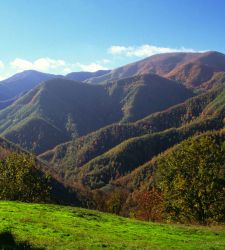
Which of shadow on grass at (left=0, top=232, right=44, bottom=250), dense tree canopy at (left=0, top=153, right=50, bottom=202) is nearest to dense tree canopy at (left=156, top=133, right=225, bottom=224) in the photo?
dense tree canopy at (left=0, top=153, right=50, bottom=202)

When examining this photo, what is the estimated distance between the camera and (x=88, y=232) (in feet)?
120

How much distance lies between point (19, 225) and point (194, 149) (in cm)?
4680

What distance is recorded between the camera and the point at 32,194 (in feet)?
273

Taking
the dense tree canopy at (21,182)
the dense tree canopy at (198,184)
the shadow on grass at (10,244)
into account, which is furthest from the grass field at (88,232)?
the dense tree canopy at (21,182)

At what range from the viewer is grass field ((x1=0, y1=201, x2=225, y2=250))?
1222 inches

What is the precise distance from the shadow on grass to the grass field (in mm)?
644

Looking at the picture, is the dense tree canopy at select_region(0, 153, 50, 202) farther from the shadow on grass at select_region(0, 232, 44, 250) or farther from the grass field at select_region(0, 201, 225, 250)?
the shadow on grass at select_region(0, 232, 44, 250)

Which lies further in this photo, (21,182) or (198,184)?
(21,182)

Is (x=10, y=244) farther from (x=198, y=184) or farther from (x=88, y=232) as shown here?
(x=198, y=184)

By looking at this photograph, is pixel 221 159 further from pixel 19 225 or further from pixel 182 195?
pixel 19 225

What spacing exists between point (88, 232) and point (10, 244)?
35.0 ft

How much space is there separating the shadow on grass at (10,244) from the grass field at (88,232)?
25.4 inches

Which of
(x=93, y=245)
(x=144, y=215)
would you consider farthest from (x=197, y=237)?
(x=144, y=215)

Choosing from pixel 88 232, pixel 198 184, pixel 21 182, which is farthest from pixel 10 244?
pixel 21 182
